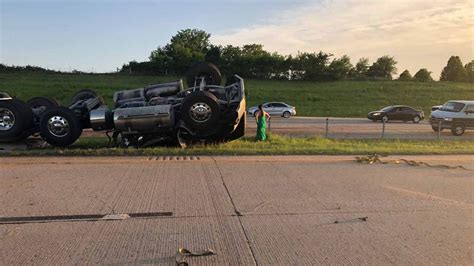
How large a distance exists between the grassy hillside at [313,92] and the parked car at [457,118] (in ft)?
68.5

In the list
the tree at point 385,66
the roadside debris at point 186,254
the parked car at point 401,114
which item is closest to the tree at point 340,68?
the tree at point 385,66

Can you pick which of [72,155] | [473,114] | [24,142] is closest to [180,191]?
[72,155]

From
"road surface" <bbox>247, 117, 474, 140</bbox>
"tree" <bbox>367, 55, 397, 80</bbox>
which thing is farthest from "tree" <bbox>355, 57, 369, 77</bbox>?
"road surface" <bbox>247, 117, 474, 140</bbox>

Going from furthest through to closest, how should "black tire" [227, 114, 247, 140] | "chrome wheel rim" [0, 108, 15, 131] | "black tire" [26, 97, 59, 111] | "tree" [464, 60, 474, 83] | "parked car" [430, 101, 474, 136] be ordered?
"tree" [464, 60, 474, 83] → "parked car" [430, 101, 474, 136] → "black tire" [26, 97, 59, 111] → "black tire" [227, 114, 247, 140] → "chrome wheel rim" [0, 108, 15, 131]

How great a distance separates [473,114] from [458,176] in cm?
1640

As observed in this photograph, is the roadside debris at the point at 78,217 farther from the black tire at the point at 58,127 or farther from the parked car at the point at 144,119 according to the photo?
the black tire at the point at 58,127

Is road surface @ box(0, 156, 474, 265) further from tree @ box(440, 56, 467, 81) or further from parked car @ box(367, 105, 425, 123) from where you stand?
tree @ box(440, 56, 467, 81)

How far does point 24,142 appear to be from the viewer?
11617 millimetres

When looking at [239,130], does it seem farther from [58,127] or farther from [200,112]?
[58,127]

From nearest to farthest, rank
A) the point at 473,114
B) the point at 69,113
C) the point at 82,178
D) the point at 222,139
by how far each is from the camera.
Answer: the point at 82,178 < the point at 69,113 < the point at 222,139 < the point at 473,114

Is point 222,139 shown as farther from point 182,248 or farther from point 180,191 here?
point 182,248

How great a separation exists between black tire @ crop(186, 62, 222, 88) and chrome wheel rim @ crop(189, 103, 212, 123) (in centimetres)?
209

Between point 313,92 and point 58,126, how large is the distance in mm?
51113

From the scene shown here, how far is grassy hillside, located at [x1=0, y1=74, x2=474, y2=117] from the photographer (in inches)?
1921
